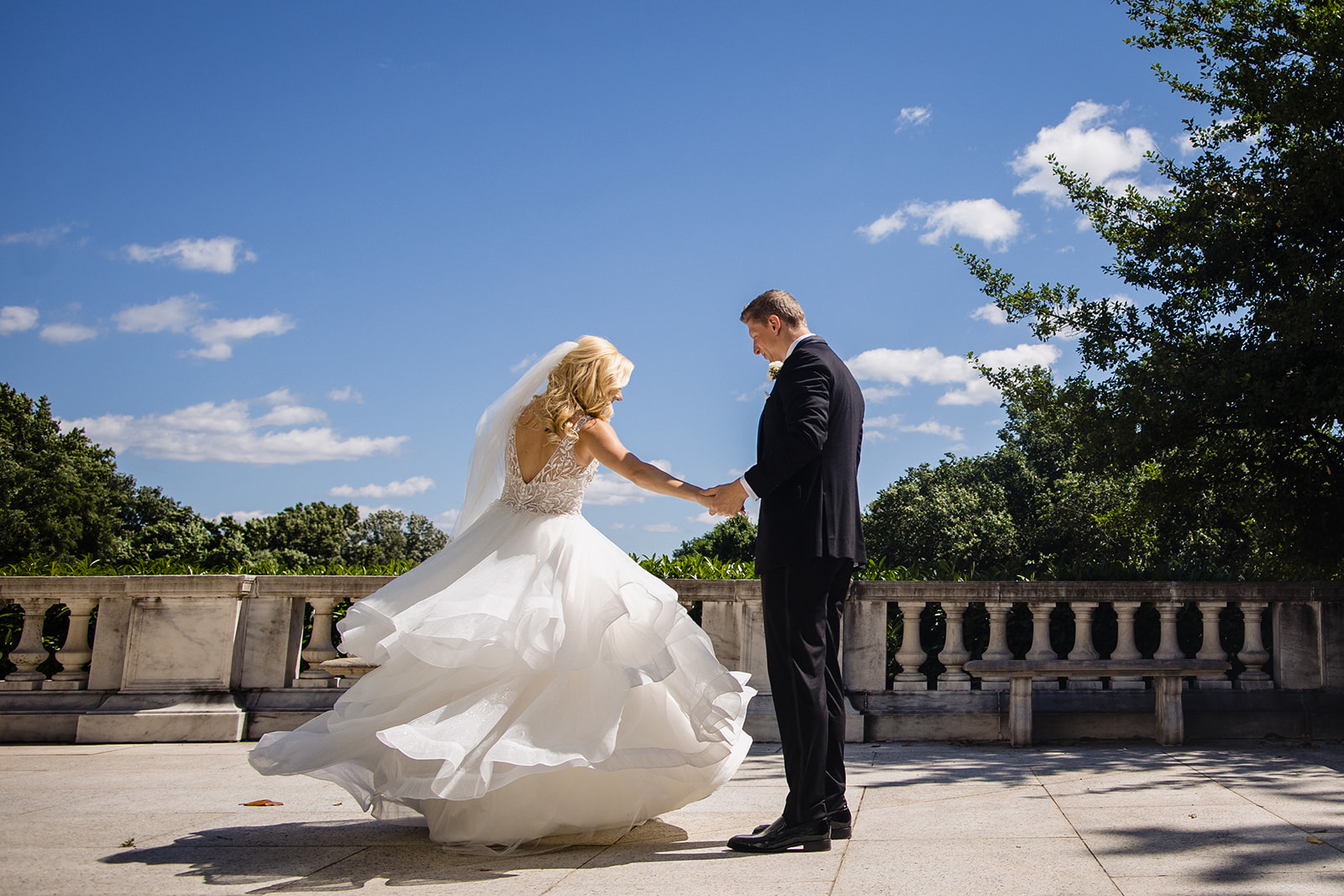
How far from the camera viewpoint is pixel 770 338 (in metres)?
4.34

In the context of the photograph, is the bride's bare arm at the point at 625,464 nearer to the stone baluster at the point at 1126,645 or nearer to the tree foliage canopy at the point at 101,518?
the stone baluster at the point at 1126,645

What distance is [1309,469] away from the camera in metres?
A: 7.67

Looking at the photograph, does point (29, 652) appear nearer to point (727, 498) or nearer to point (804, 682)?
point (727, 498)

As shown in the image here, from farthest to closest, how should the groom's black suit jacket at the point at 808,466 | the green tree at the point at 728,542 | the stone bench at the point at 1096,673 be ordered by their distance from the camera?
the green tree at the point at 728,542, the stone bench at the point at 1096,673, the groom's black suit jacket at the point at 808,466

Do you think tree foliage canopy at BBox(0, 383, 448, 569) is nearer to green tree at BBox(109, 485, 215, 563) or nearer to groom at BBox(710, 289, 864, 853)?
green tree at BBox(109, 485, 215, 563)

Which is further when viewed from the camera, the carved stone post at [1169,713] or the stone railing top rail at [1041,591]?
the stone railing top rail at [1041,591]

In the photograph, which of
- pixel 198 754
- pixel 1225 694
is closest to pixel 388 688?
pixel 198 754

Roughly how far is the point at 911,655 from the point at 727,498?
13.0ft

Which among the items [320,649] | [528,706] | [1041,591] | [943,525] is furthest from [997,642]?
[943,525]

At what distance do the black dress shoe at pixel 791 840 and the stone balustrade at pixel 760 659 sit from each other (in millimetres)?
3559

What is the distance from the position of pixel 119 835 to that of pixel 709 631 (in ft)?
14.5

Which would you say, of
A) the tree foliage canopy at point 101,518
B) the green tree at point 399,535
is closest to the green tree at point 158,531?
the tree foliage canopy at point 101,518

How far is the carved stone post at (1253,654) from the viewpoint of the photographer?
7465 millimetres

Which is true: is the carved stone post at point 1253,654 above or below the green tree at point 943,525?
below
